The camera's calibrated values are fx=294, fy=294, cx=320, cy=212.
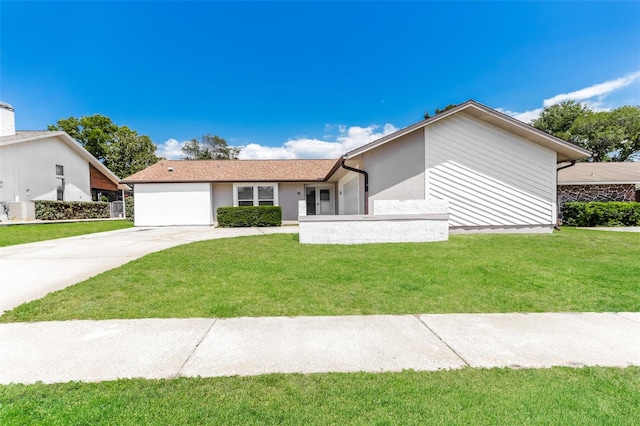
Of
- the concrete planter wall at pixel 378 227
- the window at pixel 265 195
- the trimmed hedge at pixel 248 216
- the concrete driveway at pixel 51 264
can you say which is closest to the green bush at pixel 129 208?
the window at pixel 265 195

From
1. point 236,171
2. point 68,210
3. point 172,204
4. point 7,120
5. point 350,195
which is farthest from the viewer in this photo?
point 7,120

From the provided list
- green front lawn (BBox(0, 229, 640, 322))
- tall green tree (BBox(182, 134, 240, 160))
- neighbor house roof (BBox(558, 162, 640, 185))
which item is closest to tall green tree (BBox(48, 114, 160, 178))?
tall green tree (BBox(182, 134, 240, 160))

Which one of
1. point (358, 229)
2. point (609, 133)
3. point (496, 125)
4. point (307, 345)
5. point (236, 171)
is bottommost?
point (307, 345)

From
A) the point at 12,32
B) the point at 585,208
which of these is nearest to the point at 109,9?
the point at 12,32

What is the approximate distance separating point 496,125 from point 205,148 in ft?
149

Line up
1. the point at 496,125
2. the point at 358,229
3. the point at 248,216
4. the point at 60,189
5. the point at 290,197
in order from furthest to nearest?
1. the point at 60,189
2. the point at 290,197
3. the point at 248,216
4. the point at 496,125
5. the point at 358,229

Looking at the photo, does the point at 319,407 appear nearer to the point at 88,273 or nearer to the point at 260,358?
the point at 260,358

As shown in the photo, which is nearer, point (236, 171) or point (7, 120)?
point (236, 171)

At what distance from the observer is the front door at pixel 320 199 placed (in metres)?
20.0

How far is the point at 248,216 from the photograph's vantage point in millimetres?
16109

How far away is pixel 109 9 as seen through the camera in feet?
35.5

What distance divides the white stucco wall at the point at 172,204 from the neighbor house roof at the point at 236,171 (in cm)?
48

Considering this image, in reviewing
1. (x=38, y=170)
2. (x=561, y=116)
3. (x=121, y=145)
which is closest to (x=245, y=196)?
(x=38, y=170)

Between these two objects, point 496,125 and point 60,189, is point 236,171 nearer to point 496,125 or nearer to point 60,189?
point 496,125
